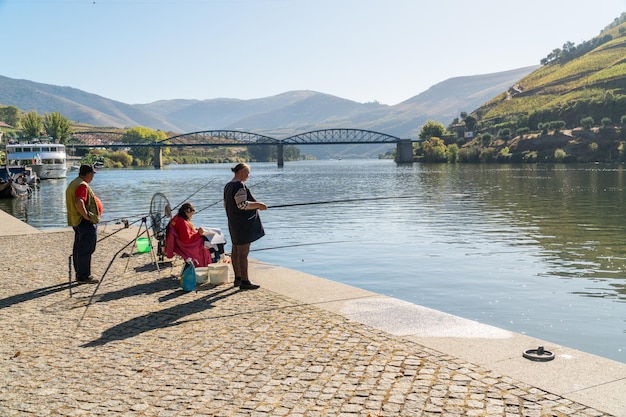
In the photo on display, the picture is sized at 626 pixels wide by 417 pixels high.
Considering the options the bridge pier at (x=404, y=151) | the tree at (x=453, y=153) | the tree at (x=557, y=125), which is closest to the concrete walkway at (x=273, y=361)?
the tree at (x=557, y=125)

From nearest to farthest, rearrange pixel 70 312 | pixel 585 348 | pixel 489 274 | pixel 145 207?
pixel 70 312 < pixel 585 348 < pixel 489 274 < pixel 145 207

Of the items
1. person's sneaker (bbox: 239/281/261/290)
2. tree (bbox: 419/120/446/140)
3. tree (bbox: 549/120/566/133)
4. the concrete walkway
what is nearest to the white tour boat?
person's sneaker (bbox: 239/281/261/290)

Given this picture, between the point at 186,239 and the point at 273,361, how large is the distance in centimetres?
553

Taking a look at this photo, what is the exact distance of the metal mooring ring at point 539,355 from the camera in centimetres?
707

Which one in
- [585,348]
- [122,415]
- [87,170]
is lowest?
[585,348]

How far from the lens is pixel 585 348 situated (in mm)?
10812

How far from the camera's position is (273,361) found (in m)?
7.28

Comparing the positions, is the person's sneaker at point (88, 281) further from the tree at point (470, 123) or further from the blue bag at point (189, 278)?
the tree at point (470, 123)

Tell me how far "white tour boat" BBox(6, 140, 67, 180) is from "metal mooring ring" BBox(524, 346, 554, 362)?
96726 millimetres

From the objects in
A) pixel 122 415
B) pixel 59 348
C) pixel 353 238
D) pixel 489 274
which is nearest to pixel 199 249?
pixel 59 348

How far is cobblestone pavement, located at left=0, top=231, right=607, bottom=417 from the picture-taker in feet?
19.6

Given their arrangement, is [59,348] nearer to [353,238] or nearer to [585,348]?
[585,348]

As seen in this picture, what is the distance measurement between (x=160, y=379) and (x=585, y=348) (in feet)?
23.7

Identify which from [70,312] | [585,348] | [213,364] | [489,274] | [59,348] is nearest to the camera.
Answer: [213,364]
